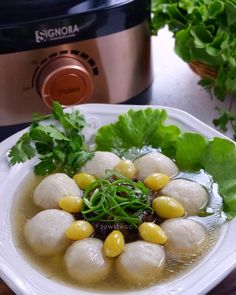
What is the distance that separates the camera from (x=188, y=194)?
0.81 metres

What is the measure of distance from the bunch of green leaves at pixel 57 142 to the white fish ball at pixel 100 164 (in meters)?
0.01

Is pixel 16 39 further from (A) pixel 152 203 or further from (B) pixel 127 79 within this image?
(A) pixel 152 203

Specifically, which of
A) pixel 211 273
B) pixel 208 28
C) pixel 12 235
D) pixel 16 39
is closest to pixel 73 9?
pixel 16 39

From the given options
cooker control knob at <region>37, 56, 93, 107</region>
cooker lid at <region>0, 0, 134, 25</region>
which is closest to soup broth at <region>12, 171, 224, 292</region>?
cooker control knob at <region>37, 56, 93, 107</region>

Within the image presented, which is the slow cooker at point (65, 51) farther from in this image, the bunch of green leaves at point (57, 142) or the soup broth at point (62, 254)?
the soup broth at point (62, 254)

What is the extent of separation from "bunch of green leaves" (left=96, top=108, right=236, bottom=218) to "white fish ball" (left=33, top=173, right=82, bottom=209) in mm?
132

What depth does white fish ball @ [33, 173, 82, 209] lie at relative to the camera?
2.65 feet

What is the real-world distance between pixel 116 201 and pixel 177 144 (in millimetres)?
171

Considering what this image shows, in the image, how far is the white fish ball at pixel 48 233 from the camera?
74 cm

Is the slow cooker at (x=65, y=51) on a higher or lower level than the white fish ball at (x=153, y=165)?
higher

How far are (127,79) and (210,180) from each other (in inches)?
10.1

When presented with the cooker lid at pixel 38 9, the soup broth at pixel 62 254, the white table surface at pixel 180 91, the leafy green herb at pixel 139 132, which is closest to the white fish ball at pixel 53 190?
the soup broth at pixel 62 254

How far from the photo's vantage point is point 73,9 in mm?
874

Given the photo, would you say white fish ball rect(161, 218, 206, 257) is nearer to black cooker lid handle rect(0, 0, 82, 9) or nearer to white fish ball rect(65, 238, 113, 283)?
white fish ball rect(65, 238, 113, 283)
